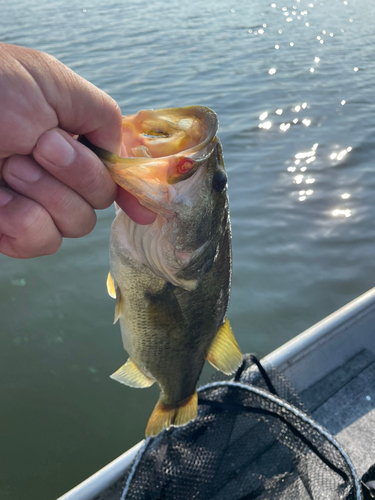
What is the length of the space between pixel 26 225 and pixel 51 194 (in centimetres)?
14

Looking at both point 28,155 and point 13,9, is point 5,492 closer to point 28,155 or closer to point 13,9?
point 28,155

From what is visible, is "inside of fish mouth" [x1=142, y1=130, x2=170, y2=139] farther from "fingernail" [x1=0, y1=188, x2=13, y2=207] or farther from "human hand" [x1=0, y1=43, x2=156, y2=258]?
"fingernail" [x1=0, y1=188, x2=13, y2=207]

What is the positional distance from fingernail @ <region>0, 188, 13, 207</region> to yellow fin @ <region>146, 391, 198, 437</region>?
1.43m

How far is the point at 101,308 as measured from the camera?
4.62 meters

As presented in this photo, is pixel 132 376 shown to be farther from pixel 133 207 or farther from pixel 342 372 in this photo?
pixel 342 372

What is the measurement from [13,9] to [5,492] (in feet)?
69.8

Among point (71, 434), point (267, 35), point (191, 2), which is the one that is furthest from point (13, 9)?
point (71, 434)

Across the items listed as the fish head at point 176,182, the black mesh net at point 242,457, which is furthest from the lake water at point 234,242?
the fish head at point 176,182

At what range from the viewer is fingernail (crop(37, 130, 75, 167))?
126cm

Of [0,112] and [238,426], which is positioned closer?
[0,112]

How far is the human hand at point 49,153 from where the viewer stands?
1.18 meters

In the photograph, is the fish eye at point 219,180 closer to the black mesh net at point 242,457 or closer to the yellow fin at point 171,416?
the yellow fin at point 171,416

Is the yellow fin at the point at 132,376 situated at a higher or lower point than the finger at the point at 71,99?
lower

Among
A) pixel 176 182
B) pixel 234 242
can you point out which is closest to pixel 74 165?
pixel 176 182
